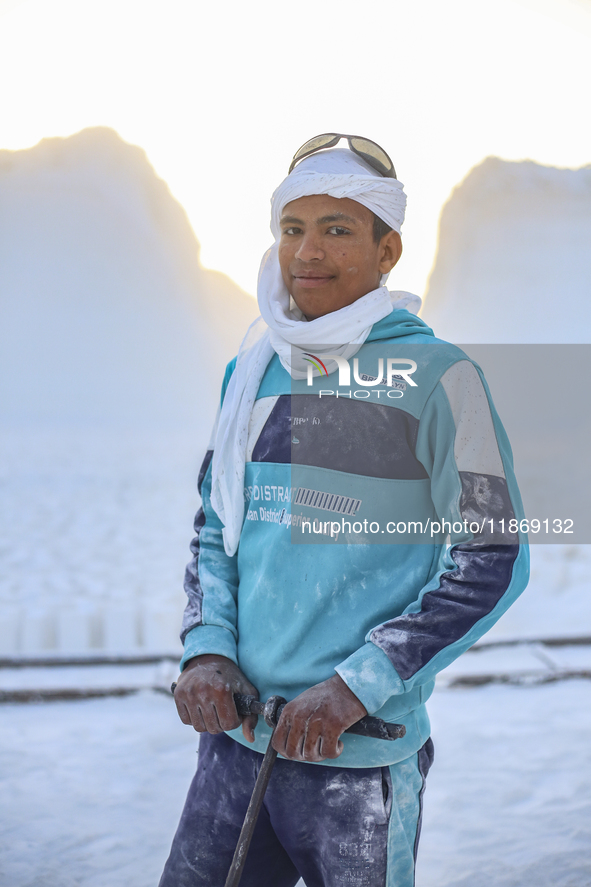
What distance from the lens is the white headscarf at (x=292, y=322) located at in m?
1.14

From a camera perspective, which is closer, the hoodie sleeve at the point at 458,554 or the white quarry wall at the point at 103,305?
the hoodie sleeve at the point at 458,554

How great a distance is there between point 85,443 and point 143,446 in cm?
211

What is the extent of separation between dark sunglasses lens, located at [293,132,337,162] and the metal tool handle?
3.15 feet

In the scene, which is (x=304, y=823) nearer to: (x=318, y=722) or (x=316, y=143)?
(x=318, y=722)

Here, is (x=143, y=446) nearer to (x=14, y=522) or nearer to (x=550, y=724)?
(x=14, y=522)

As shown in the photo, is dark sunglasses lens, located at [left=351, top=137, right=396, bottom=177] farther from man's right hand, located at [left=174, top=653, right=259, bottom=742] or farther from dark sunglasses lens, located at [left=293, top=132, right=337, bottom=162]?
man's right hand, located at [left=174, top=653, right=259, bottom=742]

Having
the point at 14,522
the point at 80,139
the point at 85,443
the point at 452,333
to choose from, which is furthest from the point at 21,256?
the point at 14,522

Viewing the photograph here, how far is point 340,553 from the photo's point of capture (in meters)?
1.08

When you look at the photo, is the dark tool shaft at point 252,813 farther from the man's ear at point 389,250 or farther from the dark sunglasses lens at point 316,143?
the dark sunglasses lens at point 316,143

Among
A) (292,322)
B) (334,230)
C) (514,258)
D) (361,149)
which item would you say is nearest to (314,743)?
(292,322)

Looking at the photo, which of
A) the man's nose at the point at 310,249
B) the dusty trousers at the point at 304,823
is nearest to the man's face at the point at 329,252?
the man's nose at the point at 310,249

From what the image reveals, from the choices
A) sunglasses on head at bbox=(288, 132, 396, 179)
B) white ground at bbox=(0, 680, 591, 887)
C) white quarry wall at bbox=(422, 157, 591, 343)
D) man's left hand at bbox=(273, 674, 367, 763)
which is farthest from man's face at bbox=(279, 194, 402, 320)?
white quarry wall at bbox=(422, 157, 591, 343)

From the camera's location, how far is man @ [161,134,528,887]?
3.29 feet

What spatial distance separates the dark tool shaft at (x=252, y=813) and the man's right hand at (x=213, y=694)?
0.08 metres
